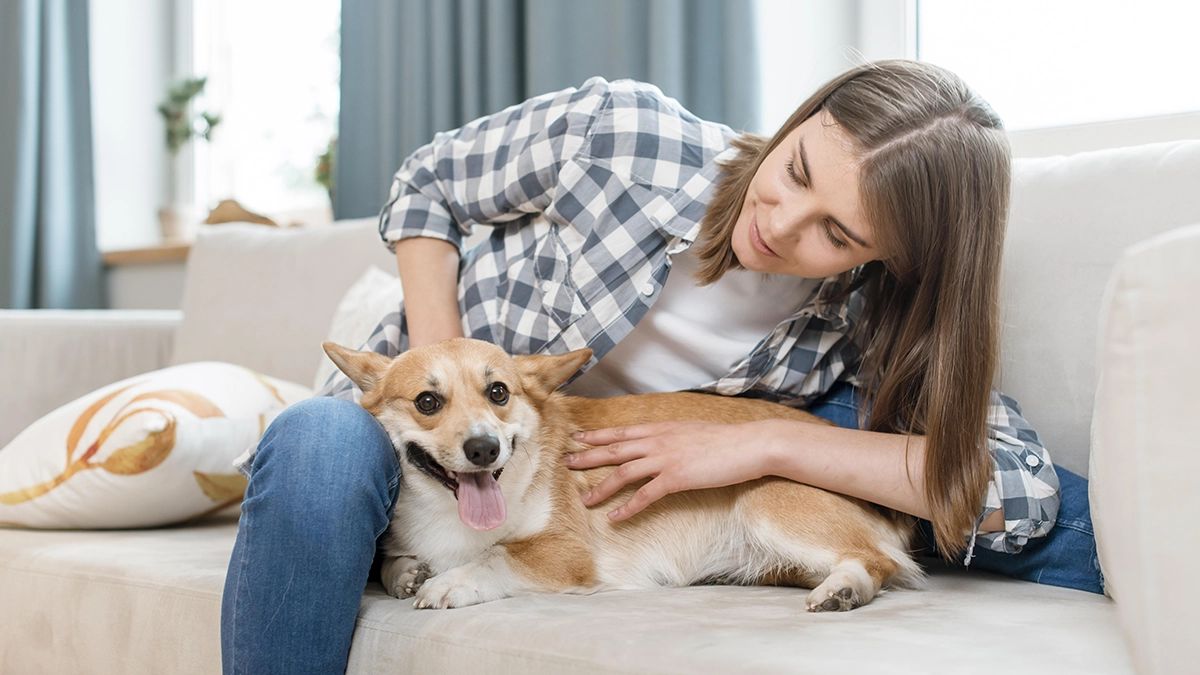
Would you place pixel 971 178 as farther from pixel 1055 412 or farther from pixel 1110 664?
pixel 1110 664

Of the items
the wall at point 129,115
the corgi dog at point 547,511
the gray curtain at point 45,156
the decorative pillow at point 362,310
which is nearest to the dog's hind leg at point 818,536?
the corgi dog at point 547,511

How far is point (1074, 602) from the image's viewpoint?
1225mm

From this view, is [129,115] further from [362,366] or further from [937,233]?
[937,233]

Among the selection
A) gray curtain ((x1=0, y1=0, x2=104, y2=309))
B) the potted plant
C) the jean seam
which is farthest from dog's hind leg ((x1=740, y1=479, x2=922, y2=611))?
gray curtain ((x1=0, y1=0, x2=104, y2=309))

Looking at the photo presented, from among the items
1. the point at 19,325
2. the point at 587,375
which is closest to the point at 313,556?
the point at 587,375

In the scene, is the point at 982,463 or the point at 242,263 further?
the point at 242,263

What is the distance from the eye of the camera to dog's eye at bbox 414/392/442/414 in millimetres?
1336

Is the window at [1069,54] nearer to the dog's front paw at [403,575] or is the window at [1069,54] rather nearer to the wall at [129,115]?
the dog's front paw at [403,575]

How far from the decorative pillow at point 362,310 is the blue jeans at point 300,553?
903 mm

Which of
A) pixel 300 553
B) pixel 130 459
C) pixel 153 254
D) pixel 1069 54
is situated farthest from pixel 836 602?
pixel 153 254

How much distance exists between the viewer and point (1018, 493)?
1305 mm

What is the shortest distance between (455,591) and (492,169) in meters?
0.79

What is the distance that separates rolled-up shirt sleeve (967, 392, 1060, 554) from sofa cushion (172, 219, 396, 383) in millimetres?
1574

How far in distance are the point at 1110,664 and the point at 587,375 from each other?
99cm
